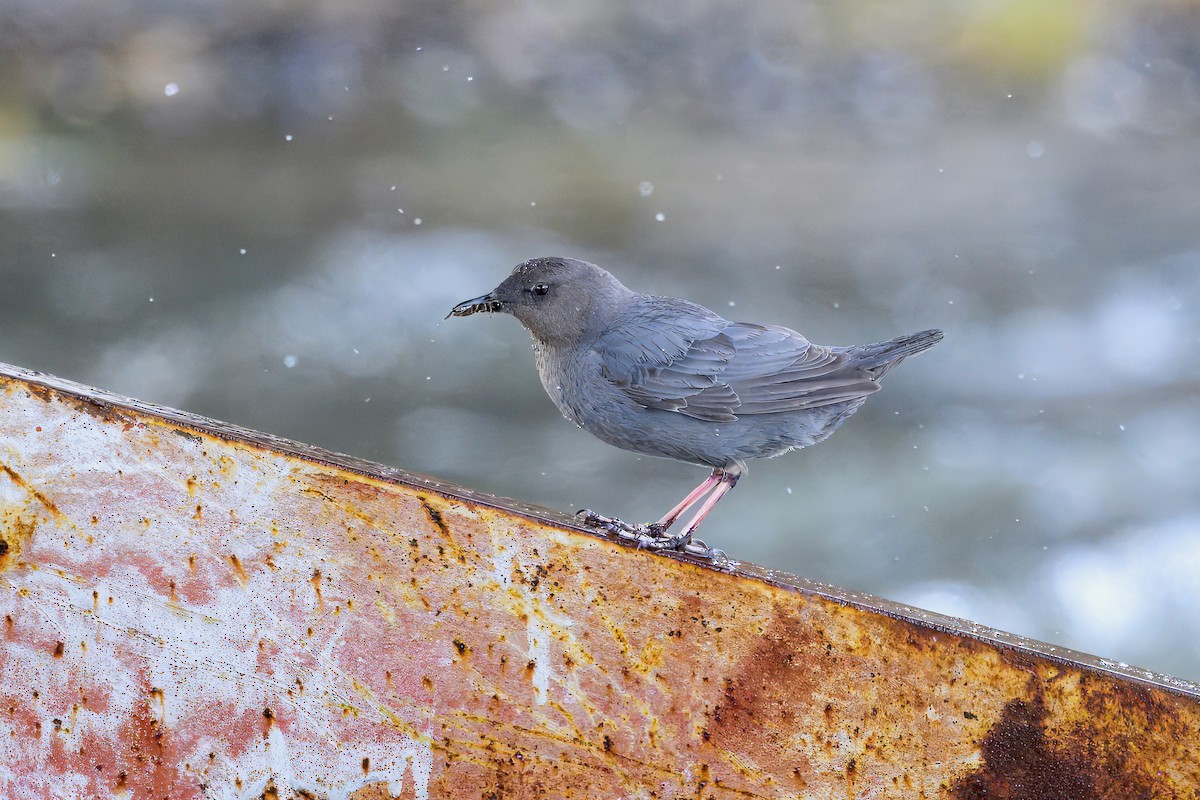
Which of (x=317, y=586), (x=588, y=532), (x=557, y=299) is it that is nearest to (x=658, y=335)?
(x=557, y=299)

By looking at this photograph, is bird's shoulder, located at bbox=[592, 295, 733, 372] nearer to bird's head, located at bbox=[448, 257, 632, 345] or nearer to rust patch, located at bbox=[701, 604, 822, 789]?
bird's head, located at bbox=[448, 257, 632, 345]

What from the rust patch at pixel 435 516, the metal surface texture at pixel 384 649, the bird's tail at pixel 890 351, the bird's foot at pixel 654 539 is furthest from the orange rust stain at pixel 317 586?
the bird's tail at pixel 890 351

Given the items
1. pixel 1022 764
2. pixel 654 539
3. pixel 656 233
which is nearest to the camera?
pixel 1022 764

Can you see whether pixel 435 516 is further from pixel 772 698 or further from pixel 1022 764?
pixel 1022 764

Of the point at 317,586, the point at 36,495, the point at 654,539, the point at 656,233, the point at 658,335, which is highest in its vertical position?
the point at 656,233

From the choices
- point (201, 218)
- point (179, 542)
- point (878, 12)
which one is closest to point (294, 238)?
point (201, 218)

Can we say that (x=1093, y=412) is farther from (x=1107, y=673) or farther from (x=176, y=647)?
(x=176, y=647)

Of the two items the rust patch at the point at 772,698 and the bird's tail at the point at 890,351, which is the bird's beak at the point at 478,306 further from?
the rust patch at the point at 772,698
